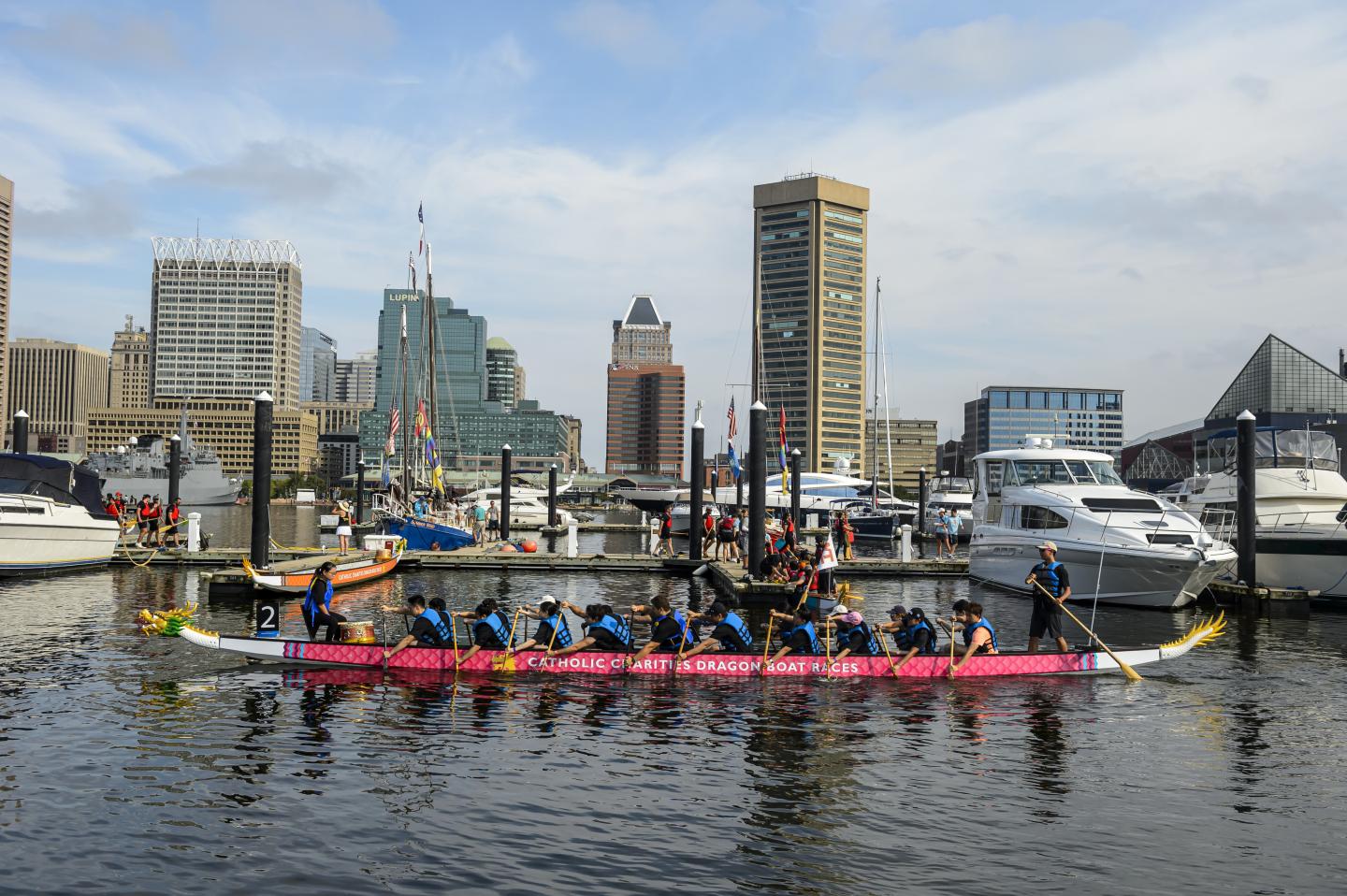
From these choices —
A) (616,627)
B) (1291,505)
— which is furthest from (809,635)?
(1291,505)

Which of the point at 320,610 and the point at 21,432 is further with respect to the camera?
the point at 21,432

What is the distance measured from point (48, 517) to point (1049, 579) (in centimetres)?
2990

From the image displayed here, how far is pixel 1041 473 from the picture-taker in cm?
3177

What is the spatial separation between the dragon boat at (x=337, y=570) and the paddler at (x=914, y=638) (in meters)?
12.7

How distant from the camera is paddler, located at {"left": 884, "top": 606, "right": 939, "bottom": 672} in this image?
17656 mm

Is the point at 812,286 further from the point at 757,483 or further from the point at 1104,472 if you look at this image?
the point at 757,483

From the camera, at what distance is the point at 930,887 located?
881 centimetres

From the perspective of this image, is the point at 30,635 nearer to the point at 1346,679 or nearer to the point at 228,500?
the point at 1346,679

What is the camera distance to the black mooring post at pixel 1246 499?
2797 centimetres

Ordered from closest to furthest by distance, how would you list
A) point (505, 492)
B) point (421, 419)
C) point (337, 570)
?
point (337, 570) → point (421, 419) → point (505, 492)

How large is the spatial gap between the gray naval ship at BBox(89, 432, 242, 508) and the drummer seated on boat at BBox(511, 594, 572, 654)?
118797mm

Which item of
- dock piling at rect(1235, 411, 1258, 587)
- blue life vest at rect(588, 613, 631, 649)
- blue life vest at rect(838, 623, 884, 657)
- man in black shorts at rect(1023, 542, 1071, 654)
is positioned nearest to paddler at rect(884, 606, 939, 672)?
blue life vest at rect(838, 623, 884, 657)

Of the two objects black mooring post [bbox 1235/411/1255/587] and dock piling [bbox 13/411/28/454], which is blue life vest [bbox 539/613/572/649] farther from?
dock piling [bbox 13/411/28/454]

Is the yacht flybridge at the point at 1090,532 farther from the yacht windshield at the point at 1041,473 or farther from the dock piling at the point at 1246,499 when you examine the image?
the dock piling at the point at 1246,499
